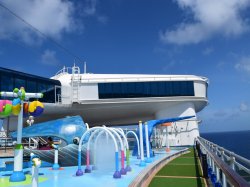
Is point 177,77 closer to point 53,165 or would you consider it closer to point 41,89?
point 41,89

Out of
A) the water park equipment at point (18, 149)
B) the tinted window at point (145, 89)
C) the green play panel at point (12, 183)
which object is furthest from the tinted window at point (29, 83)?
the green play panel at point (12, 183)

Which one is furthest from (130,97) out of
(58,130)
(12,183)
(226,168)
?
(226,168)

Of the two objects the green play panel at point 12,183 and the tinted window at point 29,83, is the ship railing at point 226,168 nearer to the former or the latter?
the green play panel at point 12,183

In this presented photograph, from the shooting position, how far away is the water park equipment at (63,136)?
14906 mm

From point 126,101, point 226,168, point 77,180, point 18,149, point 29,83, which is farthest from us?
point 126,101

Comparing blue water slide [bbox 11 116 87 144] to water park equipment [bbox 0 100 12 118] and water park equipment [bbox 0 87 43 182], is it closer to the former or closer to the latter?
water park equipment [bbox 0 87 43 182]

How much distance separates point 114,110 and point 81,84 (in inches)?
218

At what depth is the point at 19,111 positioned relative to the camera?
11648 mm

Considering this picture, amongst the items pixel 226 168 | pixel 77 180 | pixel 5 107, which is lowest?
pixel 77 180

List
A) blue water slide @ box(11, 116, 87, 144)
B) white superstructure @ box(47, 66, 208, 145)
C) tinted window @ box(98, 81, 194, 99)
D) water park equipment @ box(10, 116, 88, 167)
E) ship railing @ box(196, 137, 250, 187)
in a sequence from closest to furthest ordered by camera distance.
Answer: ship railing @ box(196, 137, 250, 187) → water park equipment @ box(10, 116, 88, 167) → blue water slide @ box(11, 116, 87, 144) → white superstructure @ box(47, 66, 208, 145) → tinted window @ box(98, 81, 194, 99)

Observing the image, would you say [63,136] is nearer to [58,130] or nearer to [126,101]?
[58,130]

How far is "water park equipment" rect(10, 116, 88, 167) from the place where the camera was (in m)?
14.9

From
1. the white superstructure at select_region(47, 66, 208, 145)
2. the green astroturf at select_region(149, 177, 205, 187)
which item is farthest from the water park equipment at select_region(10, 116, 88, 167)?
the white superstructure at select_region(47, 66, 208, 145)

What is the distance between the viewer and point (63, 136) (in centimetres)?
1524
